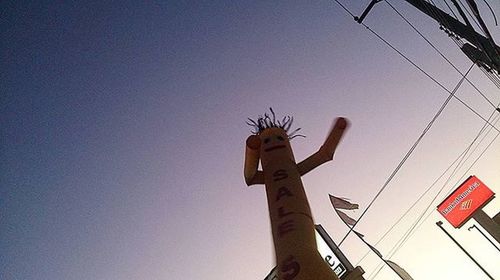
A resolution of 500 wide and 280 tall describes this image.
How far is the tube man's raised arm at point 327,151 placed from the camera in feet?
13.0

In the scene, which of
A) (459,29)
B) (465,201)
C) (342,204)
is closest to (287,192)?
(342,204)

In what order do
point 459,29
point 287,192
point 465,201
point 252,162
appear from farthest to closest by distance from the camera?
1. point 465,201
2. point 459,29
3. point 252,162
4. point 287,192

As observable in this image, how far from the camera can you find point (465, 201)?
1764 centimetres

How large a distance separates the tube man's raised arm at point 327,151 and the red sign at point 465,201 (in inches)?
648

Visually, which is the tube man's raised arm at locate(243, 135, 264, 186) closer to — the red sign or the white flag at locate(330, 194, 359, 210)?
the white flag at locate(330, 194, 359, 210)

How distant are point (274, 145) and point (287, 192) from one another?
2.86 feet

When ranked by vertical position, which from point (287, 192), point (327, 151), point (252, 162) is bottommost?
point (287, 192)

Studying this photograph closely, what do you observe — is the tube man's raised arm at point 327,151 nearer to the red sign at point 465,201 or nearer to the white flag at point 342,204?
the white flag at point 342,204

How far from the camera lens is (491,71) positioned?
11.0m

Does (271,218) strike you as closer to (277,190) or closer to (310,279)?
(277,190)

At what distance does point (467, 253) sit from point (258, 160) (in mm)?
19089

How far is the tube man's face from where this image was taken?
3935 mm

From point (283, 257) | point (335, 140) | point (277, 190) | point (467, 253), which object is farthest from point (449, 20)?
point (467, 253)

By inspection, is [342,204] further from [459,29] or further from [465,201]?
[465,201]
